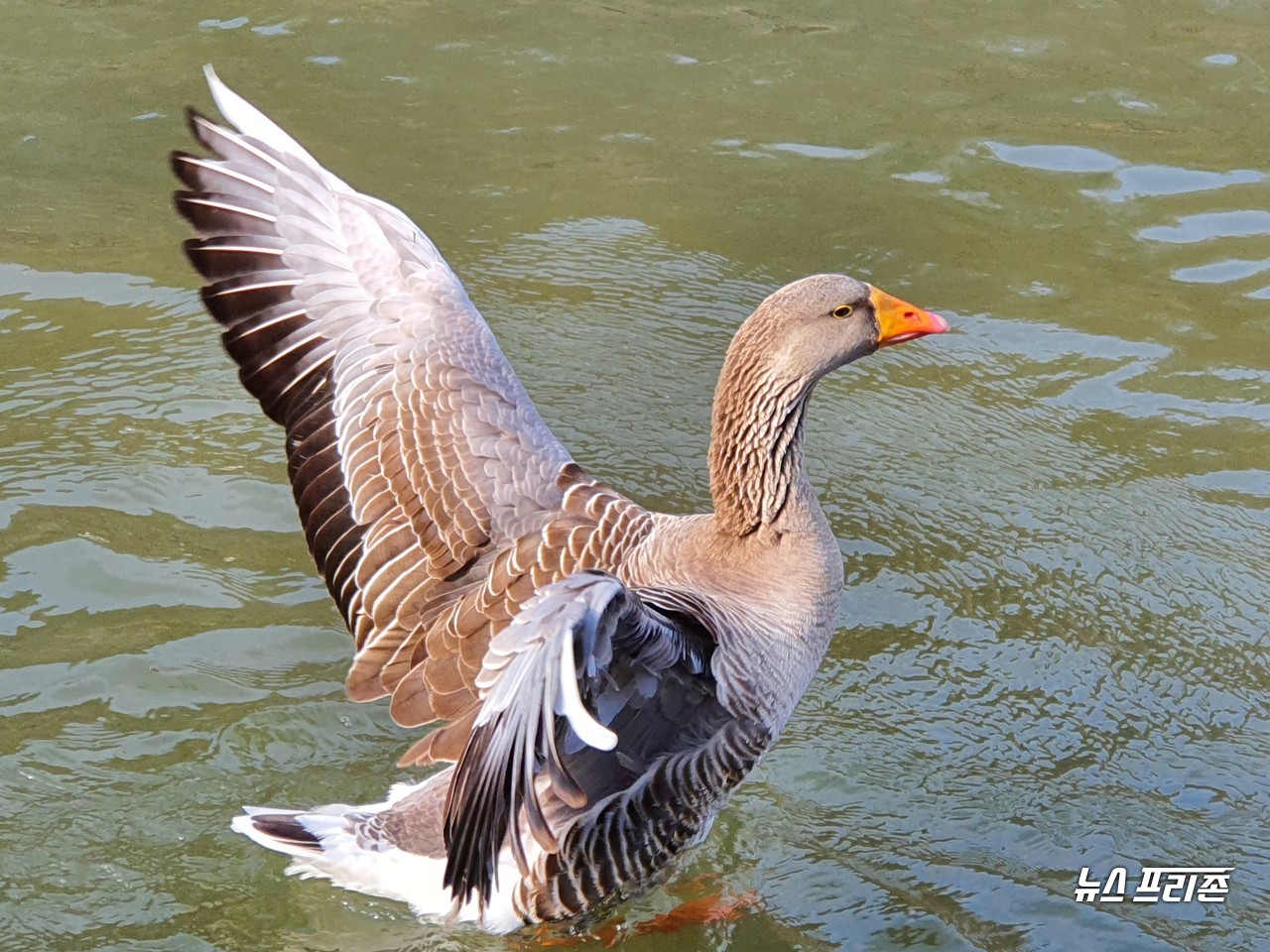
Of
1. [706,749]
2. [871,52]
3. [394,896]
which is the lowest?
[394,896]

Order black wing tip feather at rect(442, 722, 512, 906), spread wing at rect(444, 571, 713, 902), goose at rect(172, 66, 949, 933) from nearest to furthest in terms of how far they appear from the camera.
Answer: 1. spread wing at rect(444, 571, 713, 902)
2. black wing tip feather at rect(442, 722, 512, 906)
3. goose at rect(172, 66, 949, 933)

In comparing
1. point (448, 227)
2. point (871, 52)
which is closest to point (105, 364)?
point (448, 227)

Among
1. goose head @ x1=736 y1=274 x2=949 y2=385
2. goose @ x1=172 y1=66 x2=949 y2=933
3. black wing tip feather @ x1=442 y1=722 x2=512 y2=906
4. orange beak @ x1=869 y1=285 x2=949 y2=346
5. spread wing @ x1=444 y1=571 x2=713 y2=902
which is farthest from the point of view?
orange beak @ x1=869 y1=285 x2=949 y2=346

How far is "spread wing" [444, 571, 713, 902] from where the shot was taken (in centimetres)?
338

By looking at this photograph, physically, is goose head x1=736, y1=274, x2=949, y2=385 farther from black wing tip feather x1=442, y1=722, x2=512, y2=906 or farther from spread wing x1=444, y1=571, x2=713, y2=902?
black wing tip feather x1=442, y1=722, x2=512, y2=906

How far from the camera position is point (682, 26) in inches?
389

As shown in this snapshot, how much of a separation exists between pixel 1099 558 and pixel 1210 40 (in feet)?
16.3

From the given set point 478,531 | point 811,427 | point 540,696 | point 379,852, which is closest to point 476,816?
point 540,696

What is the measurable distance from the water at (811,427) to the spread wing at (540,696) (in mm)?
1175

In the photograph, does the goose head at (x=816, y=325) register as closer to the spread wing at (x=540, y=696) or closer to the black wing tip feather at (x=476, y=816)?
the spread wing at (x=540, y=696)

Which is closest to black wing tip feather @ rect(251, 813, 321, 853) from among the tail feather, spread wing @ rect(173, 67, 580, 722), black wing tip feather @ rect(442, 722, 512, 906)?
the tail feather

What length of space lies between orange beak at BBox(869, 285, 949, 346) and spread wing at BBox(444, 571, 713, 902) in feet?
4.50

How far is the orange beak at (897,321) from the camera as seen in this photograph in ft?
16.2

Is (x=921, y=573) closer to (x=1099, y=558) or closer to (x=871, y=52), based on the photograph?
(x=1099, y=558)
